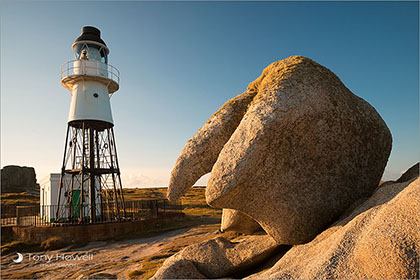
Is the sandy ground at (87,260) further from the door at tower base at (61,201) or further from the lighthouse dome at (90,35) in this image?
the lighthouse dome at (90,35)

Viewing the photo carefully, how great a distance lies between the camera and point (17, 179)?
180 feet

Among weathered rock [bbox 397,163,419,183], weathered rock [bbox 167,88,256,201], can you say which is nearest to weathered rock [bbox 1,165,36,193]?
weathered rock [bbox 167,88,256,201]

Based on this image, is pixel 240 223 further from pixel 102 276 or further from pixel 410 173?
pixel 102 276

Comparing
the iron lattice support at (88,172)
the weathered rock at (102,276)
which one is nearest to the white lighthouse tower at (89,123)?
the iron lattice support at (88,172)

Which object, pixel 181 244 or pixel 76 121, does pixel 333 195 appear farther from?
pixel 76 121

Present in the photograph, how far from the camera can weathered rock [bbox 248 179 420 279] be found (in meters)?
4.26

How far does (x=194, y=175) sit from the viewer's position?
7.89 meters

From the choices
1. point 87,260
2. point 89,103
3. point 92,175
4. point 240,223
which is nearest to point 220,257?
point 240,223

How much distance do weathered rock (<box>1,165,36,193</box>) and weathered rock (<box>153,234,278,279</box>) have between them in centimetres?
Result: 5751

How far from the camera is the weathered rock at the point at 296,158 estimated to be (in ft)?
20.4

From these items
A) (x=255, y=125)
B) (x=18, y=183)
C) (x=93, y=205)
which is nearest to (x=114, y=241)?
(x=93, y=205)

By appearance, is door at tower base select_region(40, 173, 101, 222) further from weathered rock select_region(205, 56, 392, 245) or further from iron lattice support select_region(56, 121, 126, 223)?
weathered rock select_region(205, 56, 392, 245)

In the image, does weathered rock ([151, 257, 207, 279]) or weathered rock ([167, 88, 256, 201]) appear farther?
weathered rock ([167, 88, 256, 201])

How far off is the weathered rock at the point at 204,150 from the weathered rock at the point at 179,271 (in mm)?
1642
